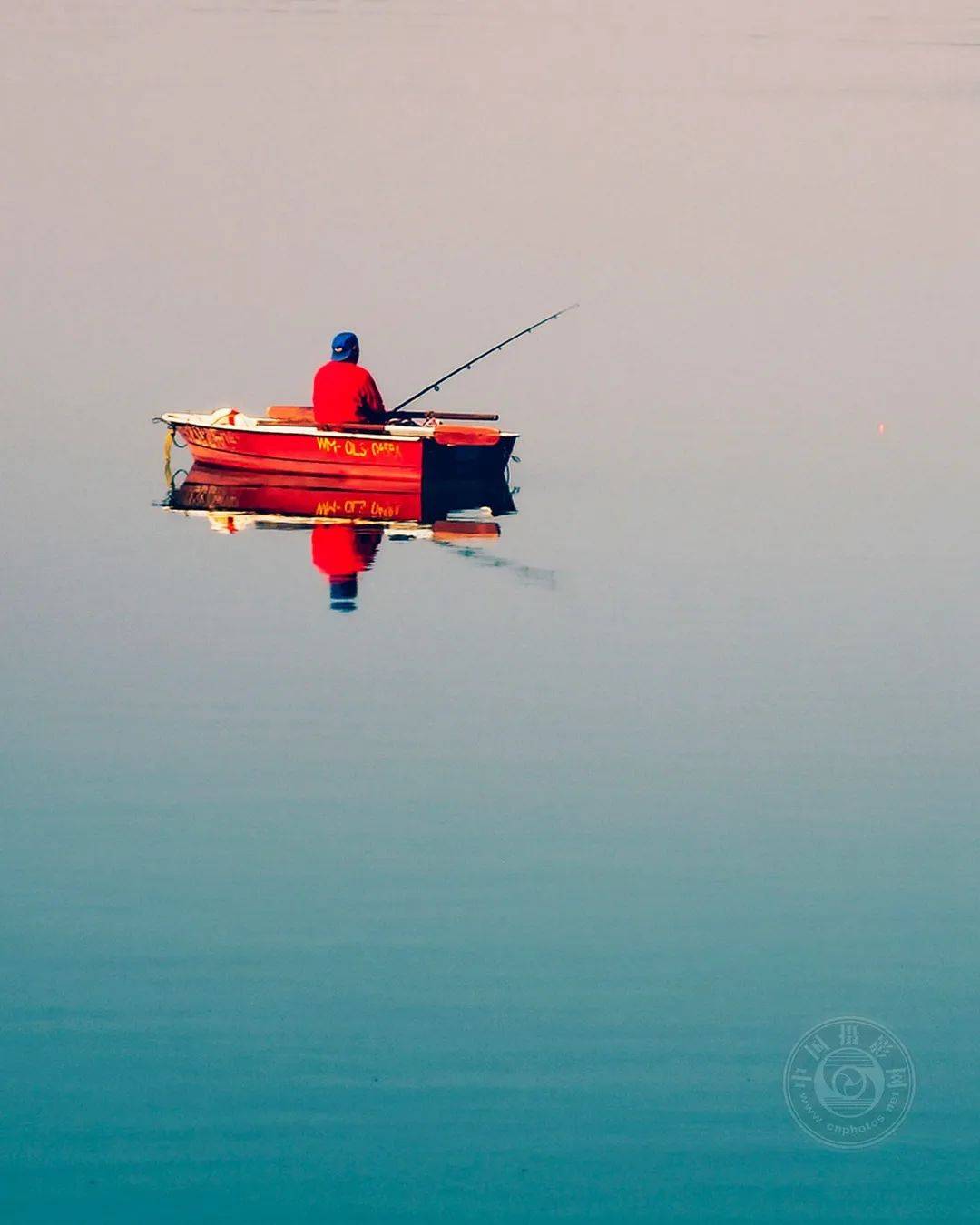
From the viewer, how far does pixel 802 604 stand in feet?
45.6

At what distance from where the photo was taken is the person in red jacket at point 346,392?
17.9 m

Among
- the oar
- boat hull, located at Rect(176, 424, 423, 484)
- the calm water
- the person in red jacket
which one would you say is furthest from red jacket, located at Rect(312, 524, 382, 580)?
the oar

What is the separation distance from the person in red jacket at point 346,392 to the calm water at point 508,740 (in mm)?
1443

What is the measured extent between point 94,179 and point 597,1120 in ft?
92.5


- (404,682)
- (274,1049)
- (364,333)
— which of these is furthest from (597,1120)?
(364,333)

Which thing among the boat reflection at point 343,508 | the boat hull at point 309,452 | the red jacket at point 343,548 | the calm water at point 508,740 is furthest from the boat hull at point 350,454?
the red jacket at point 343,548

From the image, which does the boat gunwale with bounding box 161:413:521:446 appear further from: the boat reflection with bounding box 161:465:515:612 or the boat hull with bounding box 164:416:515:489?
the boat reflection with bounding box 161:465:515:612

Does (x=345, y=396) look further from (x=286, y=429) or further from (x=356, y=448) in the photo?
(x=286, y=429)

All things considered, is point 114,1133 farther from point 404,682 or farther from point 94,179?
point 94,179

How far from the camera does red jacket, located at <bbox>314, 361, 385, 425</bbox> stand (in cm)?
1789

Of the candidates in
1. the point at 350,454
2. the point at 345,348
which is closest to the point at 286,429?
the point at 350,454

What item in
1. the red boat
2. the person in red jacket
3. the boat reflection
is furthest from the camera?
the person in red jacket

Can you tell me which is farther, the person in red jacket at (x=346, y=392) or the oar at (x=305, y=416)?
the oar at (x=305, y=416)

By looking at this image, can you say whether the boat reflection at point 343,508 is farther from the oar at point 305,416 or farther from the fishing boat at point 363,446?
the oar at point 305,416
